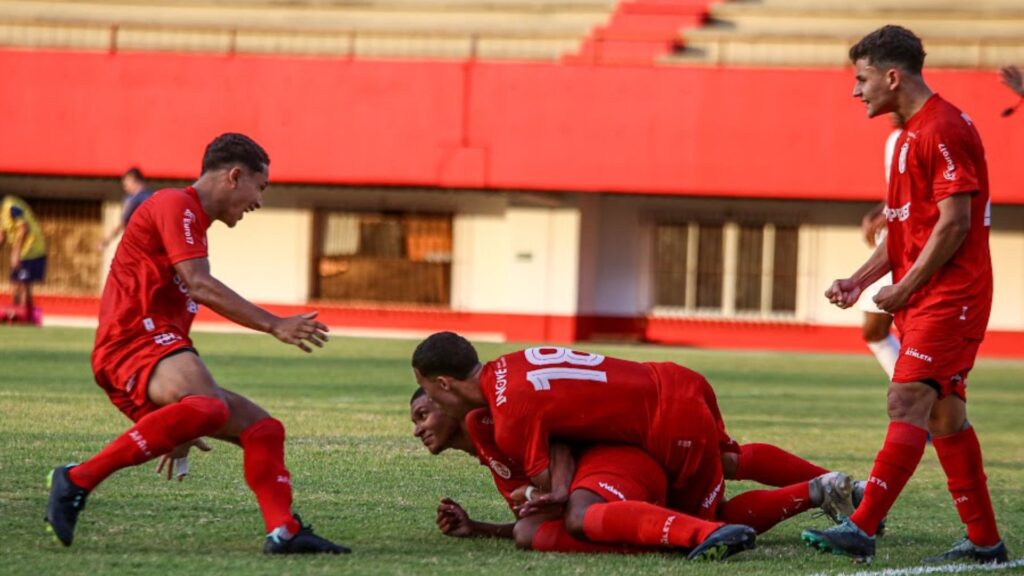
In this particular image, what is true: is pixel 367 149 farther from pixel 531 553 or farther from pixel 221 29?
pixel 531 553

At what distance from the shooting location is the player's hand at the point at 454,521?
6.66 meters

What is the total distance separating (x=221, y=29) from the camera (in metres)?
30.0

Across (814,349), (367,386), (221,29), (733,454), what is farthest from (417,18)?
(733,454)

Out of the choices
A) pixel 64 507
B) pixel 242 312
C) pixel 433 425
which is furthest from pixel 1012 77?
pixel 64 507

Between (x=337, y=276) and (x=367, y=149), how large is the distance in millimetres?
3268

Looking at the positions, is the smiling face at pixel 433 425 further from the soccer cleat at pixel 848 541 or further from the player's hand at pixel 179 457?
the soccer cleat at pixel 848 541

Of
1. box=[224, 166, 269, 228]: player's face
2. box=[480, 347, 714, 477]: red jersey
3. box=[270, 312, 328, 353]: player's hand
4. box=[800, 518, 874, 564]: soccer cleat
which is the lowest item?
box=[800, 518, 874, 564]: soccer cleat

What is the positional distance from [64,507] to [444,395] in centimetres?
142

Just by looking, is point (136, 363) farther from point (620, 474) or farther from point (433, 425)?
point (620, 474)

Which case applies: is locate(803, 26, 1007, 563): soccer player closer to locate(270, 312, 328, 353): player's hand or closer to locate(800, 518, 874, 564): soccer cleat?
locate(800, 518, 874, 564): soccer cleat

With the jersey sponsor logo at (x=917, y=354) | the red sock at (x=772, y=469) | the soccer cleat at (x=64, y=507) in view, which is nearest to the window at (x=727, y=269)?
the red sock at (x=772, y=469)

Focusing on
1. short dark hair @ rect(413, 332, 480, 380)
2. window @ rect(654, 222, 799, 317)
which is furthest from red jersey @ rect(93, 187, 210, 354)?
window @ rect(654, 222, 799, 317)

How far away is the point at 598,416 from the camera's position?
630 cm

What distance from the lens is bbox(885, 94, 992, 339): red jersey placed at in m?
6.37
